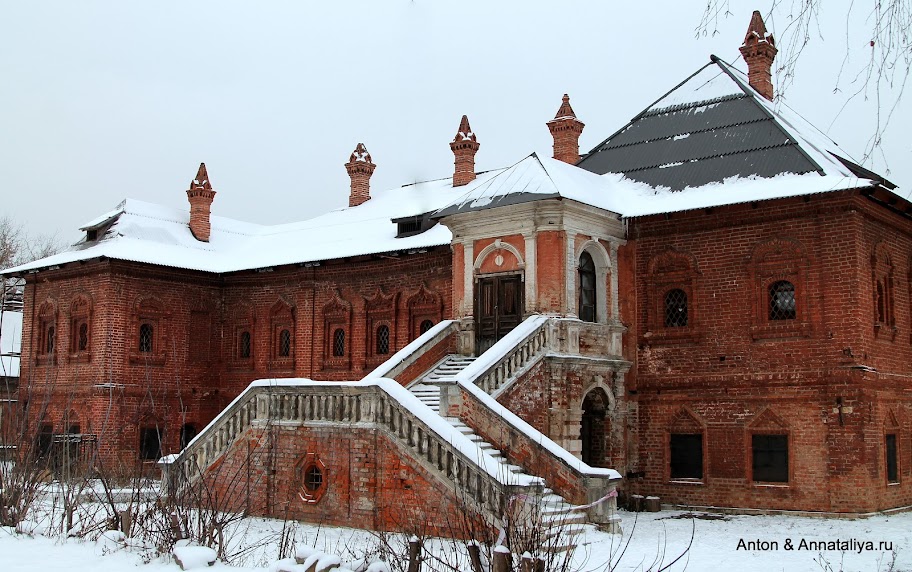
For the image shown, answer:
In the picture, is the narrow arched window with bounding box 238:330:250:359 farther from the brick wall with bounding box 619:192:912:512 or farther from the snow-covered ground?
the brick wall with bounding box 619:192:912:512

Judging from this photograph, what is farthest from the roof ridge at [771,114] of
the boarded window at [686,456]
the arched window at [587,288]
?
the boarded window at [686,456]

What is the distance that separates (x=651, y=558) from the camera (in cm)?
1277

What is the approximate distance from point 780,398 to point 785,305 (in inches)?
71.4

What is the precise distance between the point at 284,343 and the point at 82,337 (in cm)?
556

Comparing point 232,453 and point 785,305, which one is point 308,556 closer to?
point 232,453

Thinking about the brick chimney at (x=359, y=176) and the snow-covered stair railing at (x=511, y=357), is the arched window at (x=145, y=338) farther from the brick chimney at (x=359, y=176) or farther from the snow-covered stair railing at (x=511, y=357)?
the snow-covered stair railing at (x=511, y=357)

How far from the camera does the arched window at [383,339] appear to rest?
85.5ft

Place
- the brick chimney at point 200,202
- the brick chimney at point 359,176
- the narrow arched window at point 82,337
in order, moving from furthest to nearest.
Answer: the brick chimney at point 359,176
the brick chimney at point 200,202
the narrow arched window at point 82,337

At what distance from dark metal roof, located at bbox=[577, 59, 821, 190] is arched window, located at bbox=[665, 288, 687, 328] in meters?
2.23

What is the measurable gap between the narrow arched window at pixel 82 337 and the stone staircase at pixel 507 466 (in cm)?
→ 1202

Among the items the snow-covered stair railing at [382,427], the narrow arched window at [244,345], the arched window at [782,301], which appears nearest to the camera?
the snow-covered stair railing at [382,427]

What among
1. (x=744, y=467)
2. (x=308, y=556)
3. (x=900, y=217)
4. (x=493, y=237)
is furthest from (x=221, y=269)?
(x=308, y=556)

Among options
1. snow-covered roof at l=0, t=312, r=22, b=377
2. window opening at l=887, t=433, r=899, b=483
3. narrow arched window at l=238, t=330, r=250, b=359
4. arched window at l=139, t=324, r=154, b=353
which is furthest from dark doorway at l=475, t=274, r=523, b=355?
snow-covered roof at l=0, t=312, r=22, b=377

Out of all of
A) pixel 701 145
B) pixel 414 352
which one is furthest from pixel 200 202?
pixel 701 145
